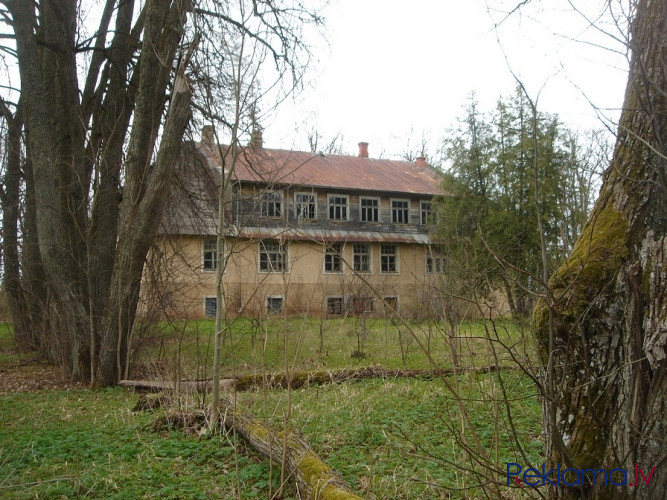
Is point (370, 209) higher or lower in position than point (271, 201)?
higher

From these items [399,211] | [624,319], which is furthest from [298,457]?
[399,211]

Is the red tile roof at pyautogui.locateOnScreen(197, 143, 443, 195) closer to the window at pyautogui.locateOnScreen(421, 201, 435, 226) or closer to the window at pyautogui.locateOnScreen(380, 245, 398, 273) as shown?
the window at pyautogui.locateOnScreen(421, 201, 435, 226)

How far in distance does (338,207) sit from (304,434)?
24386 millimetres

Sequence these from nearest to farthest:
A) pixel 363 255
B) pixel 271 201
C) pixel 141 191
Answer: pixel 271 201, pixel 141 191, pixel 363 255

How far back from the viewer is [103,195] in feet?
34.1

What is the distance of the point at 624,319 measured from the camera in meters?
2.63

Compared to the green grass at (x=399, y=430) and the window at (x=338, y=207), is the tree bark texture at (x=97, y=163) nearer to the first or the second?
the green grass at (x=399, y=430)

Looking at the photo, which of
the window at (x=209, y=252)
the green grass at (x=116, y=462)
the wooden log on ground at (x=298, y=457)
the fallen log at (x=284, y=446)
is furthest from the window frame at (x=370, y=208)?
the wooden log on ground at (x=298, y=457)

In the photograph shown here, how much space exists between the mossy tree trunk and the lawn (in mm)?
317

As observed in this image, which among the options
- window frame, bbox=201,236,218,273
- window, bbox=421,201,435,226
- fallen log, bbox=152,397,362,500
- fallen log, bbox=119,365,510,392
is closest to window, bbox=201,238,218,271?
window frame, bbox=201,236,218,273

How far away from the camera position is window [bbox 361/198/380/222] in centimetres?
2997

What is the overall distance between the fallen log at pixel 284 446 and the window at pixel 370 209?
24.6 meters

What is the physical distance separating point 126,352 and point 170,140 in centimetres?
392

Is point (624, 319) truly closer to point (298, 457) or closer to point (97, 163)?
point (298, 457)
